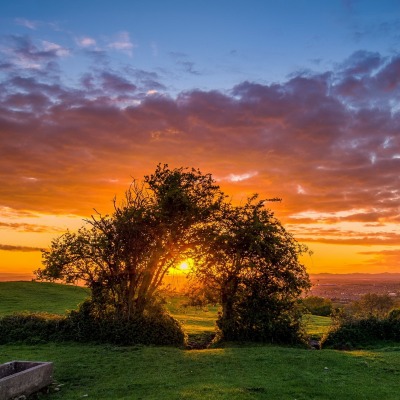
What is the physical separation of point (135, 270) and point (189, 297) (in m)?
5.85

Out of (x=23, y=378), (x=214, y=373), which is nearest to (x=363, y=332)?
(x=214, y=373)

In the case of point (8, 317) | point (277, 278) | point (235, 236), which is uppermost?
point (235, 236)

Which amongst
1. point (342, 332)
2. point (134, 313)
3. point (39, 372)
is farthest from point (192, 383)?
point (342, 332)

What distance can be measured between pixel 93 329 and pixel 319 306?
152 feet

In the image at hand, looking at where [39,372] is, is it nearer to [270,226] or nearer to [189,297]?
[189,297]

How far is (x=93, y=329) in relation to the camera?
107 ft

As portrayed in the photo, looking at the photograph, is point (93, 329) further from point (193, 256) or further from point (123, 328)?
point (193, 256)

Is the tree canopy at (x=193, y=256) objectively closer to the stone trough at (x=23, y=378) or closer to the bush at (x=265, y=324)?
the bush at (x=265, y=324)

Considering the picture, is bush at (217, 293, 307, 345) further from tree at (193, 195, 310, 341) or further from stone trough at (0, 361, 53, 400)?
Answer: stone trough at (0, 361, 53, 400)

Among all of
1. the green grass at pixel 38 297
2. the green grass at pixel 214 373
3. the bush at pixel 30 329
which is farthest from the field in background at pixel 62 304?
the green grass at pixel 214 373

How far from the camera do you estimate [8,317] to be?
3434 centimetres

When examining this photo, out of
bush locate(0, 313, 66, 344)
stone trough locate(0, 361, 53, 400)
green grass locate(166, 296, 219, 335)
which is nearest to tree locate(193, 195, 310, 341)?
green grass locate(166, 296, 219, 335)

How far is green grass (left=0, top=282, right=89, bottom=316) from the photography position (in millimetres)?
52031

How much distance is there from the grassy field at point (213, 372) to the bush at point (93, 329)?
142cm
